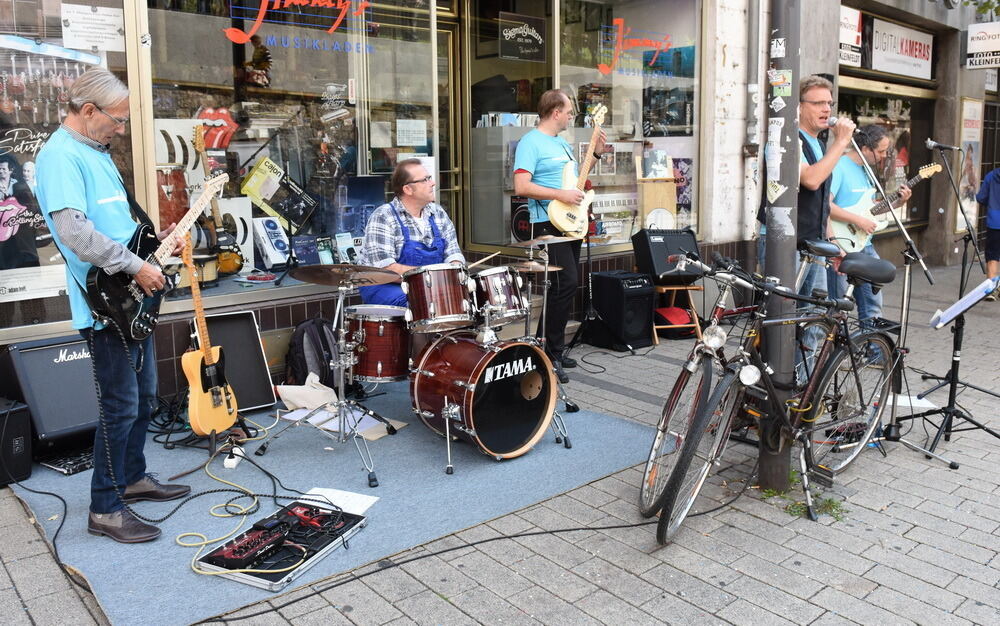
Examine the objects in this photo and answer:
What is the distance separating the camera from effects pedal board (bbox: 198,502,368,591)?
11.1ft

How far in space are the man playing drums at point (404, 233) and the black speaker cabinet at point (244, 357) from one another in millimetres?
807

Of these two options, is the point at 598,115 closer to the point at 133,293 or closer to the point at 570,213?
the point at 570,213

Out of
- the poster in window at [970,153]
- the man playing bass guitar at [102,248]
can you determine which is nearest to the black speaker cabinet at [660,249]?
the man playing bass guitar at [102,248]

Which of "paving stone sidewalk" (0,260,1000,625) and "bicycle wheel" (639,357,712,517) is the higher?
"bicycle wheel" (639,357,712,517)

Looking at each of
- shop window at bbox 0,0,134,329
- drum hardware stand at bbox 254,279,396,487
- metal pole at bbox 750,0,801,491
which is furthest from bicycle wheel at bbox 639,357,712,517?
shop window at bbox 0,0,134,329

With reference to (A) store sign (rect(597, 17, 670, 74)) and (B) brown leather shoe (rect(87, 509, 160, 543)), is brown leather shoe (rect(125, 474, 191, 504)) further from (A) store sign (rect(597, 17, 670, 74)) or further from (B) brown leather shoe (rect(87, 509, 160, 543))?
(A) store sign (rect(597, 17, 670, 74))

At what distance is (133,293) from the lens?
12.0ft

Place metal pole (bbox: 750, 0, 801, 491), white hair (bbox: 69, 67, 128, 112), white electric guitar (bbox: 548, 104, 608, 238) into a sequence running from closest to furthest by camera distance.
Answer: white hair (bbox: 69, 67, 128, 112), metal pole (bbox: 750, 0, 801, 491), white electric guitar (bbox: 548, 104, 608, 238)

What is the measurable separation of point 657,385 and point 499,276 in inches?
85.1

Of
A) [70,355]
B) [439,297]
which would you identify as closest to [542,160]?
[439,297]

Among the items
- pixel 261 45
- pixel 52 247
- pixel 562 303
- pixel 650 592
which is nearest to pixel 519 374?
pixel 650 592

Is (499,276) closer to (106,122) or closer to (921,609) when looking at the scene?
(106,122)

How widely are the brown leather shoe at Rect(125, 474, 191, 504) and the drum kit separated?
0.91 meters

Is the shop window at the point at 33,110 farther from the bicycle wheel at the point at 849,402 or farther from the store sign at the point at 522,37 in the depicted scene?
the bicycle wheel at the point at 849,402
